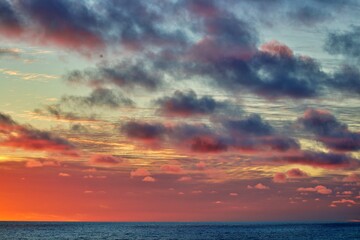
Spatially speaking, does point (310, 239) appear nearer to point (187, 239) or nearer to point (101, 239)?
point (187, 239)

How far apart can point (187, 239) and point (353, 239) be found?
56.9 m

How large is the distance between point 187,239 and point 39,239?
170 feet

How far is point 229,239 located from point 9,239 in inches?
2995

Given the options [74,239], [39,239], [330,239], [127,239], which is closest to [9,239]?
[39,239]

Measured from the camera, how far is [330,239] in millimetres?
192625

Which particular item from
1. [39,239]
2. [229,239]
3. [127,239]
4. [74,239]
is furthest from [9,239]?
[229,239]

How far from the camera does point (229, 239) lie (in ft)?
630

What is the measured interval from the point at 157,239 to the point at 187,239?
10.6 m

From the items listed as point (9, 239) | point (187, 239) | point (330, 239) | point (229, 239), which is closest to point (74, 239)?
point (9, 239)

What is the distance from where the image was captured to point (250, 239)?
193000 millimetres

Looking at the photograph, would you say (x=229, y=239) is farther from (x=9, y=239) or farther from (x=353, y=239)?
(x=9, y=239)

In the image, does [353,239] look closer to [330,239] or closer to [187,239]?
[330,239]

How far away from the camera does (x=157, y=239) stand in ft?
636

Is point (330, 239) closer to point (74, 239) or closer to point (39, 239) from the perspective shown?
point (74, 239)
